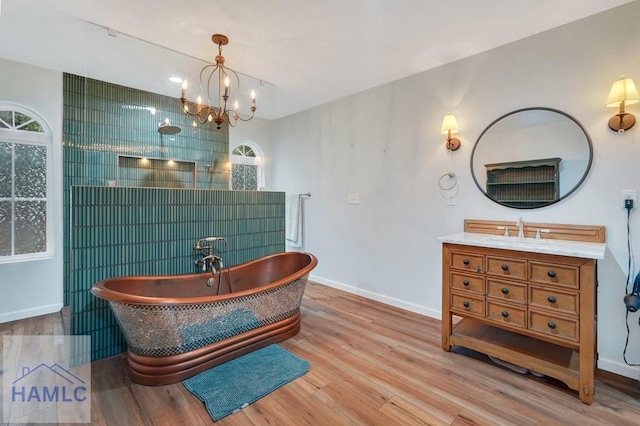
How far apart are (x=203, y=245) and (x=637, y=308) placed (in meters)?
3.29

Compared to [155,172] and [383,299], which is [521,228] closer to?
[383,299]

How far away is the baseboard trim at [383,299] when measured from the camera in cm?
302

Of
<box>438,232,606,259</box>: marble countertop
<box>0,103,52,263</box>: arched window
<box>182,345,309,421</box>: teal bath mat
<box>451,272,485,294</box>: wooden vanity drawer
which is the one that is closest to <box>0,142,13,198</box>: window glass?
<box>0,103,52,263</box>: arched window

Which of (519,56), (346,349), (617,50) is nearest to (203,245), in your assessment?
(346,349)

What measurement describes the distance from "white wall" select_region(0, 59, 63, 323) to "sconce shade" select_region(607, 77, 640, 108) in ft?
16.1

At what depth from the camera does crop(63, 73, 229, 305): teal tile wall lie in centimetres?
299

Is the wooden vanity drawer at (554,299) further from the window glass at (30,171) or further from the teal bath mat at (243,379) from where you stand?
the window glass at (30,171)

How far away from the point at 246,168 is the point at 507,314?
3.21m

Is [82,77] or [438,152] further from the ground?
[82,77]

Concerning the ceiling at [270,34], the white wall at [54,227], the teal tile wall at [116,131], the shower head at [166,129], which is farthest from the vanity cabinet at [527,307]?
the white wall at [54,227]

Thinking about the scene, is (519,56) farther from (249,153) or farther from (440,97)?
(249,153)

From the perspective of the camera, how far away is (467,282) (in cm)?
222

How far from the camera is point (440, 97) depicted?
2900mm

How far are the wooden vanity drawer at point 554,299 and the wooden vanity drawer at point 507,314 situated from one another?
0.33ft
